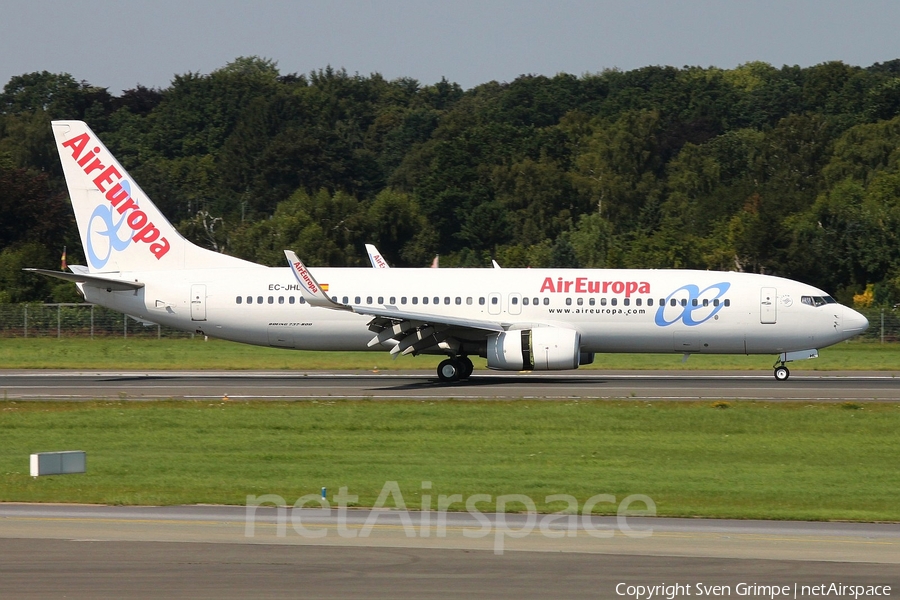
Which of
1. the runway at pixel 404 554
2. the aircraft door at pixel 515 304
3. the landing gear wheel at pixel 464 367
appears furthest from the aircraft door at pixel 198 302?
the runway at pixel 404 554

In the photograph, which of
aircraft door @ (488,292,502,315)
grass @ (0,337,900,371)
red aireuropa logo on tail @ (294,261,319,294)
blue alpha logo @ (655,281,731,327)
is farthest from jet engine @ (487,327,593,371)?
grass @ (0,337,900,371)

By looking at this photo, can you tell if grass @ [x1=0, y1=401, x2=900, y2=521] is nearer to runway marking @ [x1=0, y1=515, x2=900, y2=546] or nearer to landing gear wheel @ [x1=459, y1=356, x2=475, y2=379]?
runway marking @ [x1=0, y1=515, x2=900, y2=546]

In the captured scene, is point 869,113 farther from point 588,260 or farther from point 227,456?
point 227,456

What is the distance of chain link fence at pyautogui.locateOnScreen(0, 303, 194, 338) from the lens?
58094 mm

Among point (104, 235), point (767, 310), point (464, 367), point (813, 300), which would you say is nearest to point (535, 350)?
point (464, 367)

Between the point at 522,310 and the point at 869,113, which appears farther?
the point at 869,113

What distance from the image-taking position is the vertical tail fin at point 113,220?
126 feet

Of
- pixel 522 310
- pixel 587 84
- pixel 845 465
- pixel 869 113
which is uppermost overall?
pixel 587 84

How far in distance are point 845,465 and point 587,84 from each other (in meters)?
128

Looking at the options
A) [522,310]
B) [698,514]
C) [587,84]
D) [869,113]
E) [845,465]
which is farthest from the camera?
[587,84]

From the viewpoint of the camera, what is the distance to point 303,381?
36500 mm

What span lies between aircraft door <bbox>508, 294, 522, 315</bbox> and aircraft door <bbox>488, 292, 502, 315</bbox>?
1.10 feet

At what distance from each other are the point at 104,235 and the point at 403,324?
1083 centimetres

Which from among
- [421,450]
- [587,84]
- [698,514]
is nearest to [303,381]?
[421,450]
